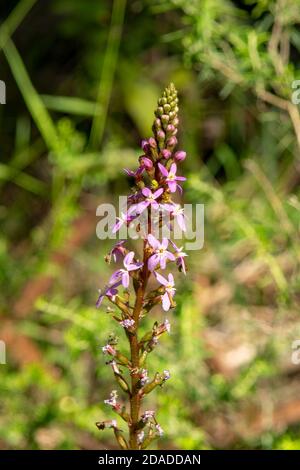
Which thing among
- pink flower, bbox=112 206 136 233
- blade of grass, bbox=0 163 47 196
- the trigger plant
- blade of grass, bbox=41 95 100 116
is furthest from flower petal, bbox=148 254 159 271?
blade of grass, bbox=0 163 47 196

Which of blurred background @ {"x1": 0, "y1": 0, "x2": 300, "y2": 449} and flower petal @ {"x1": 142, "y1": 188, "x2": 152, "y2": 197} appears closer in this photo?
flower petal @ {"x1": 142, "y1": 188, "x2": 152, "y2": 197}

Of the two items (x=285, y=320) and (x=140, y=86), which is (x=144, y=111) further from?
(x=285, y=320)

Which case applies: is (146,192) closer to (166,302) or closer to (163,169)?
(163,169)

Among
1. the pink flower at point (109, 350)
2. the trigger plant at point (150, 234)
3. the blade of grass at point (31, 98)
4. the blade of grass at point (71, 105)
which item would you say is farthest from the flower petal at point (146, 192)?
the blade of grass at point (71, 105)

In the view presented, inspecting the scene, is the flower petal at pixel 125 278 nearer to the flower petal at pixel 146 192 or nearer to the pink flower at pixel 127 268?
the pink flower at pixel 127 268

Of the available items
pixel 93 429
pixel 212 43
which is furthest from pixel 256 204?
pixel 93 429

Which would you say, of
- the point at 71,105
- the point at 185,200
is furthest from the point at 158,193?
the point at 71,105

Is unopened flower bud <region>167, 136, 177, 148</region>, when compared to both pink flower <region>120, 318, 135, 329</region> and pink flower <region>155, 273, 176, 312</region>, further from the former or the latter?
pink flower <region>120, 318, 135, 329</region>
